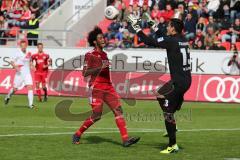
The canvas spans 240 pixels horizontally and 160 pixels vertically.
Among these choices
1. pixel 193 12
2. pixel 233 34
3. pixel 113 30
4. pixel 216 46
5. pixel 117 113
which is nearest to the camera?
pixel 117 113

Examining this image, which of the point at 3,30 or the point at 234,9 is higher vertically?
the point at 234,9

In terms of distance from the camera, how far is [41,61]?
2872 centimetres

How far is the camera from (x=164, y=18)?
110 ft

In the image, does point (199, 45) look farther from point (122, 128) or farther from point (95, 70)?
point (122, 128)

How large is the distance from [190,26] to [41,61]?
7.60 meters

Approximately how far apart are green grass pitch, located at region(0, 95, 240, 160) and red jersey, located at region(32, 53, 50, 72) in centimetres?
385

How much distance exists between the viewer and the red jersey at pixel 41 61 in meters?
28.6

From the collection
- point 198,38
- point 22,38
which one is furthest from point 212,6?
point 22,38

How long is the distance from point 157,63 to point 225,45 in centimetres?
331

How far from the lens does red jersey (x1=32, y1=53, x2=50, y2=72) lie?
2864 cm

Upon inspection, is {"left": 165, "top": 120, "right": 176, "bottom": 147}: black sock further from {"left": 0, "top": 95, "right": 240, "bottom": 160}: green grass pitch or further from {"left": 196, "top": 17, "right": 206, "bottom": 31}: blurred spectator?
{"left": 196, "top": 17, "right": 206, "bottom": 31}: blurred spectator

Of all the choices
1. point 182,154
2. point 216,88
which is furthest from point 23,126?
point 216,88

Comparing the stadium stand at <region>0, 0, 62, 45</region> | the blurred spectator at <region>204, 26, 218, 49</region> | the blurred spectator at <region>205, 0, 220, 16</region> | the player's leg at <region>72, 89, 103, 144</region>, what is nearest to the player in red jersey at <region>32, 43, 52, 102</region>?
the stadium stand at <region>0, 0, 62, 45</region>

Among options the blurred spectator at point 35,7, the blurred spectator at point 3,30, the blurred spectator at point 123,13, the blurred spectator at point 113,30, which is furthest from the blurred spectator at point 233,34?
the blurred spectator at point 35,7
